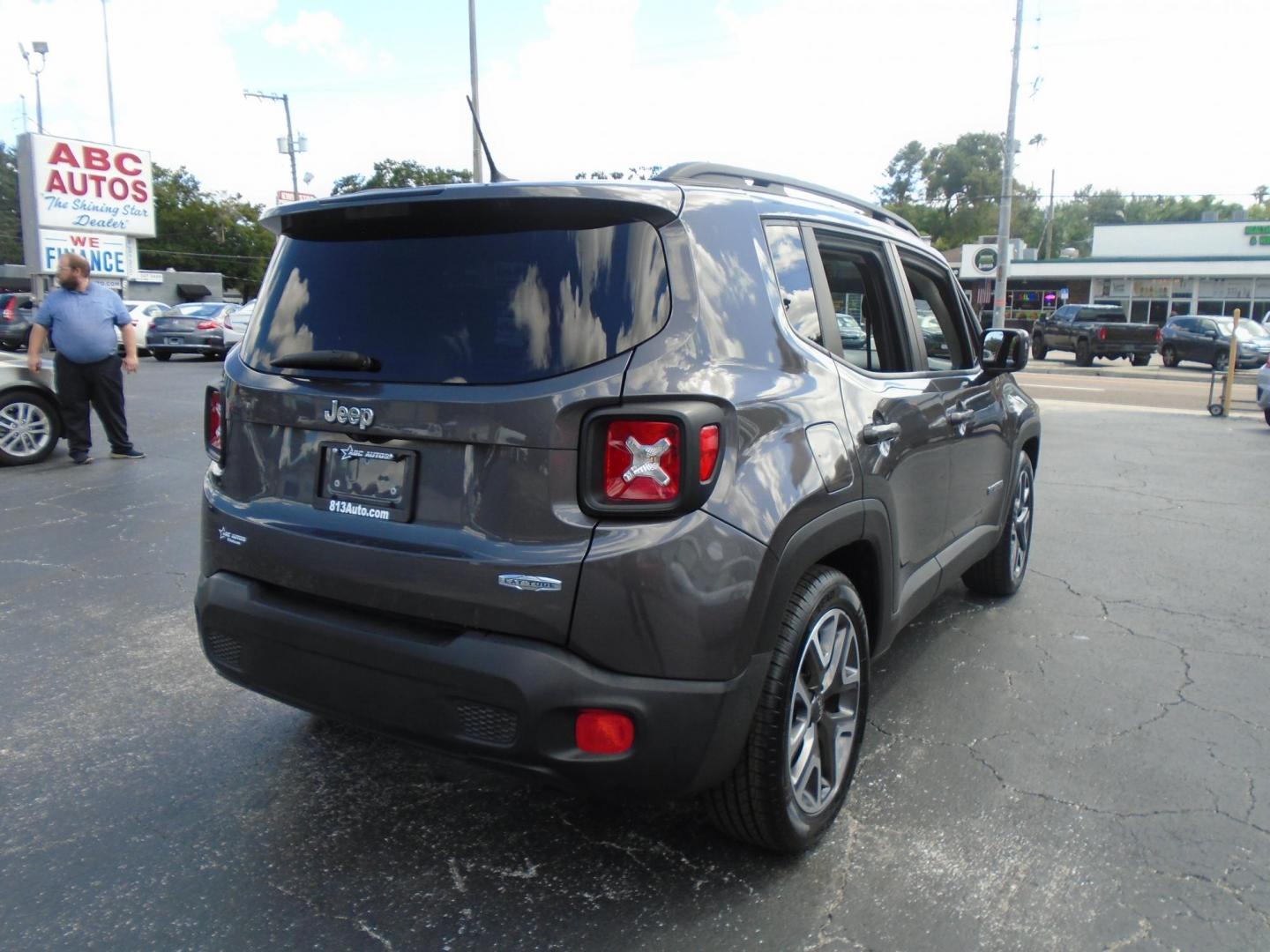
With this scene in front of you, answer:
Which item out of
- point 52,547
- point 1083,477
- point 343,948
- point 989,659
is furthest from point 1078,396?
point 343,948

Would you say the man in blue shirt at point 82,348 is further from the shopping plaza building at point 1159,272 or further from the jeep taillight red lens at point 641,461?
the shopping plaza building at point 1159,272

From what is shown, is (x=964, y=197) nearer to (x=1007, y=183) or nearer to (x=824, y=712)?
(x=1007, y=183)

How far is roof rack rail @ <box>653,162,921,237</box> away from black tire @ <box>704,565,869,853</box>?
1.17 metres

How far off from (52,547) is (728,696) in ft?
17.4

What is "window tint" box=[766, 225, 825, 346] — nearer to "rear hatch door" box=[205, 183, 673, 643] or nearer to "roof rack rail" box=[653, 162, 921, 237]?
"roof rack rail" box=[653, 162, 921, 237]

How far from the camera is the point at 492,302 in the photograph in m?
2.40

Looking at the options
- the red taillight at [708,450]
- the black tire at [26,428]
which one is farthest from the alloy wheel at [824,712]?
the black tire at [26,428]

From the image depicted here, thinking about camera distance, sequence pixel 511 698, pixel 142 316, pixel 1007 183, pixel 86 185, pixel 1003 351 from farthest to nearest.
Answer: pixel 1007 183
pixel 142 316
pixel 86 185
pixel 1003 351
pixel 511 698

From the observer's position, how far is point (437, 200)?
2475 millimetres

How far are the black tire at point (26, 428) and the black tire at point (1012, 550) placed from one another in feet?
26.4

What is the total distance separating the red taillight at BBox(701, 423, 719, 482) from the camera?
2258 mm

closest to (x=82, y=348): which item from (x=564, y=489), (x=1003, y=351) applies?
(x=1003, y=351)

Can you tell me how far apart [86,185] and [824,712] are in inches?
946

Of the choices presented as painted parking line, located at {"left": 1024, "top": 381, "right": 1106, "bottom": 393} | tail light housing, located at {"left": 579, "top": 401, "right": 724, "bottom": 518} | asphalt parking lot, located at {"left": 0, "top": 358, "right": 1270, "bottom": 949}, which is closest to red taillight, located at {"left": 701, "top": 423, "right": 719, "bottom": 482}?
tail light housing, located at {"left": 579, "top": 401, "right": 724, "bottom": 518}
